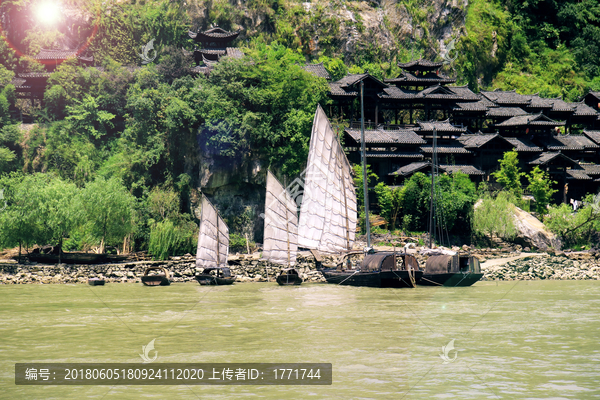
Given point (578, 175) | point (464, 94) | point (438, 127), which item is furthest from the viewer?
point (464, 94)

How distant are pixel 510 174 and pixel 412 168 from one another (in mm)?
9388

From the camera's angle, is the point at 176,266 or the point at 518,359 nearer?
the point at 518,359

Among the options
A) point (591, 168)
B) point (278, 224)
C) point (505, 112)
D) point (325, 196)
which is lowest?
point (278, 224)

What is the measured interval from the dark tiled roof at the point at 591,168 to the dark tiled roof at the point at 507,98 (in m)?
7.90

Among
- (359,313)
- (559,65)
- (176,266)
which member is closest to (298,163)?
(176,266)

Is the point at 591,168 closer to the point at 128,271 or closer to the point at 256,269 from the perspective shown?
the point at 256,269

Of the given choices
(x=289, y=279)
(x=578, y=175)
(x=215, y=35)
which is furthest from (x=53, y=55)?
(x=578, y=175)

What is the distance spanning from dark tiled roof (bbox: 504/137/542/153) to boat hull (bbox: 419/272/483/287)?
24.5 meters

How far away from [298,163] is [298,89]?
623 cm

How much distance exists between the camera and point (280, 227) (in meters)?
36.2

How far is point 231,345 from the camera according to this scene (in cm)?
1833

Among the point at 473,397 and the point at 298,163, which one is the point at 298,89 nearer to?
the point at 298,163

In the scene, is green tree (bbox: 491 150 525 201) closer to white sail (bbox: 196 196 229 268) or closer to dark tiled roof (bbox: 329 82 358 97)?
dark tiled roof (bbox: 329 82 358 97)

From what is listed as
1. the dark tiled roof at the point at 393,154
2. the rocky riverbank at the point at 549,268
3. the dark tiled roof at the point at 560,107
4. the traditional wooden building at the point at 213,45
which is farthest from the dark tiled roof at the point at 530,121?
the traditional wooden building at the point at 213,45
